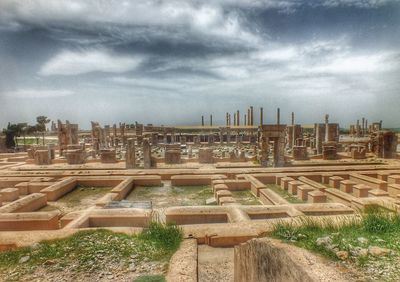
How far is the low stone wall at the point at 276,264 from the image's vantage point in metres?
3.13

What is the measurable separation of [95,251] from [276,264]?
3.21m

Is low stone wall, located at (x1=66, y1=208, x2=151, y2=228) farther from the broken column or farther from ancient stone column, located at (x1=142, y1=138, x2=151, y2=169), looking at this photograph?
the broken column

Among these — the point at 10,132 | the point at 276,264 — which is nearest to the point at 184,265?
the point at 276,264

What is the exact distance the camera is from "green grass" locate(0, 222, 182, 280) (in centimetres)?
424

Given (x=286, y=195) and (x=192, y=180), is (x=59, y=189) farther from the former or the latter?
(x=286, y=195)

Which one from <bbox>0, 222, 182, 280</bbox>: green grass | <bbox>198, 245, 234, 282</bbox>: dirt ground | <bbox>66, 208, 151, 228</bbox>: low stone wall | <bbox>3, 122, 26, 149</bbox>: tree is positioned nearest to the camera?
<bbox>0, 222, 182, 280</bbox>: green grass

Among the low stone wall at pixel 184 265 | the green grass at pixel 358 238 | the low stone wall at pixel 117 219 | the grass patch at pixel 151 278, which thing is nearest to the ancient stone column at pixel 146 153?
the low stone wall at pixel 117 219

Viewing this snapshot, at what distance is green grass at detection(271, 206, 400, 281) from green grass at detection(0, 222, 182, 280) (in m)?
2.21

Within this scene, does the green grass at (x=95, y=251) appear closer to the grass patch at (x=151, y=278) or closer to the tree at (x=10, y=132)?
the grass patch at (x=151, y=278)

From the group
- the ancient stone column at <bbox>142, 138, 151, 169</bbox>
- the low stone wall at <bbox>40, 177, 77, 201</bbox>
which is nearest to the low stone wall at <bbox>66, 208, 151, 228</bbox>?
the low stone wall at <bbox>40, 177, 77, 201</bbox>

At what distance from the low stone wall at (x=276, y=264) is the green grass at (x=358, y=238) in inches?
15.9

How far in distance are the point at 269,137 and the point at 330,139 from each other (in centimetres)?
1191

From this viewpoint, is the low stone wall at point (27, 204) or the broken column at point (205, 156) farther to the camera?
the broken column at point (205, 156)

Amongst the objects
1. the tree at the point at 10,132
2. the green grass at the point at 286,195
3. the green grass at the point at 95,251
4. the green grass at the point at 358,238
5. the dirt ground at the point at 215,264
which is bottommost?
the green grass at the point at 286,195
